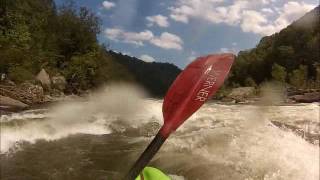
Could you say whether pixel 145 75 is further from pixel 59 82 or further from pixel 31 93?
pixel 31 93

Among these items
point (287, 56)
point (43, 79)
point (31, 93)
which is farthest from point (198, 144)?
point (287, 56)

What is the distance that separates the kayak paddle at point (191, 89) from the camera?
2.67 meters

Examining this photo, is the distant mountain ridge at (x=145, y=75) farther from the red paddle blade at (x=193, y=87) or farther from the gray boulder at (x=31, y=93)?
the red paddle blade at (x=193, y=87)

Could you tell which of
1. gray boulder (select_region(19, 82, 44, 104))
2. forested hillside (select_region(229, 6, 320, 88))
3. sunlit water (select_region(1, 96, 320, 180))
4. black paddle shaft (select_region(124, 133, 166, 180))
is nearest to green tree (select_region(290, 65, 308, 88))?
forested hillside (select_region(229, 6, 320, 88))

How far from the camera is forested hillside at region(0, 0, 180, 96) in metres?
28.6

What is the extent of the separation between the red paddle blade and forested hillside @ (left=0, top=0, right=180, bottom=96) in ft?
78.0

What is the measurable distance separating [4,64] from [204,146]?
20810 mm

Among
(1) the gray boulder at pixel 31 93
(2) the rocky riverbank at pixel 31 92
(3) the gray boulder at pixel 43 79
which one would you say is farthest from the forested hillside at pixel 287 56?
(1) the gray boulder at pixel 31 93

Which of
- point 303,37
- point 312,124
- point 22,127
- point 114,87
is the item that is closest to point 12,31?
point 114,87

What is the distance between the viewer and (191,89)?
2.93m

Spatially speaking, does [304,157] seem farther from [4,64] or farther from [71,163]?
[4,64]

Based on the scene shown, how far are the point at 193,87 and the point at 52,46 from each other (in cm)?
3777

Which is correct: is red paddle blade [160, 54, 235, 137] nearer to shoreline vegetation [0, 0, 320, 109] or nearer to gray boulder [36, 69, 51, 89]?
shoreline vegetation [0, 0, 320, 109]

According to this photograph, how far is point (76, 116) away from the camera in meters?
14.0
